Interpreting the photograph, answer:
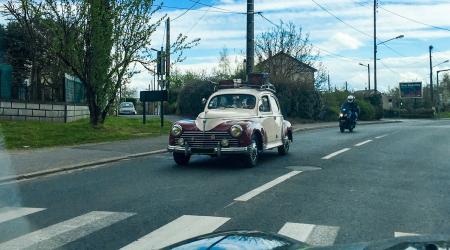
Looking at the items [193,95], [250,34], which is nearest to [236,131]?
[250,34]

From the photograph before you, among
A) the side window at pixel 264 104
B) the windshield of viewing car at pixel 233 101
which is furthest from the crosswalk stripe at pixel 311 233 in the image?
the side window at pixel 264 104

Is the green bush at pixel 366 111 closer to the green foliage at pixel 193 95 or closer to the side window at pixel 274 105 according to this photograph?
the green foliage at pixel 193 95

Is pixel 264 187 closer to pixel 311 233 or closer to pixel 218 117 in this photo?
pixel 311 233

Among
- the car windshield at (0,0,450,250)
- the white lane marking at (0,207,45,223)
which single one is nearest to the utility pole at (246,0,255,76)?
the car windshield at (0,0,450,250)

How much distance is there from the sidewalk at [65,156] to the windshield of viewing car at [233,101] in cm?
260

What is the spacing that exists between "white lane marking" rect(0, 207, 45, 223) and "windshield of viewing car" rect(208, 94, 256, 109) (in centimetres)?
689

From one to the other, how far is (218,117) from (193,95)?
2284cm

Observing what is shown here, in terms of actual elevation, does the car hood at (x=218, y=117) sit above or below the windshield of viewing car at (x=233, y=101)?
below

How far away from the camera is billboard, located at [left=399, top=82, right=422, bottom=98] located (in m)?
78.4

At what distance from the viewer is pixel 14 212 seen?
Answer: 24.9 ft

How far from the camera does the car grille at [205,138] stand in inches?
475

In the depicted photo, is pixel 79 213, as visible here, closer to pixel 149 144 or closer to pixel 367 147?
pixel 149 144

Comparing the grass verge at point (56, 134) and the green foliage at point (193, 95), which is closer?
the grass verge at point (56, 134)

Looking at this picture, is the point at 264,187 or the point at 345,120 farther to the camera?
the point at 345,120
